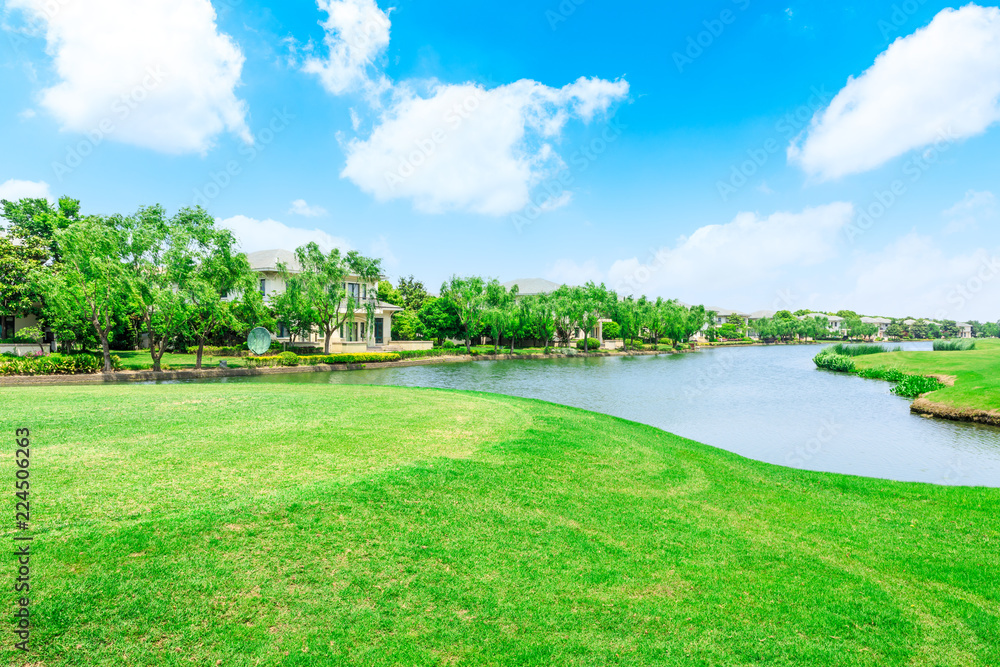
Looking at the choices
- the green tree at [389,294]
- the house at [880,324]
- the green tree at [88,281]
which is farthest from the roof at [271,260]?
the house at [880,324]

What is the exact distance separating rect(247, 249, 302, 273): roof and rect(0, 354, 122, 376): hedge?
66.3 ft

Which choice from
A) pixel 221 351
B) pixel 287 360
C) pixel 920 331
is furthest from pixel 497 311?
pixel 920 331

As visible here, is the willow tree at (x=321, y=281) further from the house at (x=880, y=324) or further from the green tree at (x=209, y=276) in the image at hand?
the house at (x=880, y=324)

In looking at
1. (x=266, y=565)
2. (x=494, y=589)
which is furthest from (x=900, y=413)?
(x=266, y=565)

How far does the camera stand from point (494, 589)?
3936 millimetres

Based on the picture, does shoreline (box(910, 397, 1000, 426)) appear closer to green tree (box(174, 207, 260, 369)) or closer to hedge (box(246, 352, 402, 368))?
hedge (box(246, 352, 402, 368))

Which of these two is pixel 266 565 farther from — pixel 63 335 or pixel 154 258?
pixel 63 335

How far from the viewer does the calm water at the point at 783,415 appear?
11.2 meters

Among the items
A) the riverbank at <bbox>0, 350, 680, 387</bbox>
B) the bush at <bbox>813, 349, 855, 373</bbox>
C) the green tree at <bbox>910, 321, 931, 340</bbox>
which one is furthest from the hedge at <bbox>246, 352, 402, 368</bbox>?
the green tree at <bbox>910, 321, 931, 340</bbox>

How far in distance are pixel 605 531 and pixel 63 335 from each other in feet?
109

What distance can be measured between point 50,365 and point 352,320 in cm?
2136

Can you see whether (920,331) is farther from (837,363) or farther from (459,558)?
(459,558)

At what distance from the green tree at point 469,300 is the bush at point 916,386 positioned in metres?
30.6

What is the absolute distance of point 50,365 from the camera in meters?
19.8
